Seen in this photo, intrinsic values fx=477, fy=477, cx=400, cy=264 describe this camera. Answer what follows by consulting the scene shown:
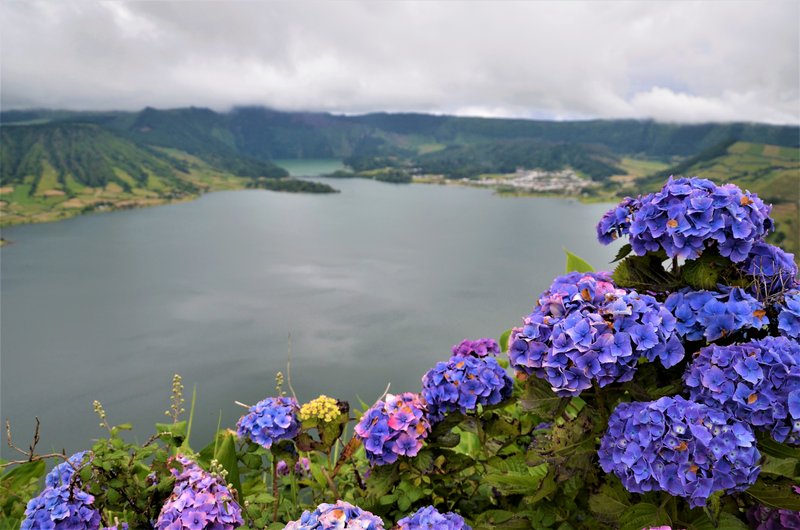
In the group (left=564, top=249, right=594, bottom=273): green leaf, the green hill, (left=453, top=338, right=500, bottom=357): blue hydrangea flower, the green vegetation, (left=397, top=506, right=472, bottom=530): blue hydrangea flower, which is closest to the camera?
(left=397, top=506, right=472, bottom=530): blue hydrangea flower

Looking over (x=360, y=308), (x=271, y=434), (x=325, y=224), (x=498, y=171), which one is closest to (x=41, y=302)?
(x=360, y=308)

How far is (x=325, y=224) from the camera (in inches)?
2349

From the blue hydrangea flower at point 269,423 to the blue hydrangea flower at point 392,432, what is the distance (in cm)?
31

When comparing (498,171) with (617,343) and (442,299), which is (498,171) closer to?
(442,299)

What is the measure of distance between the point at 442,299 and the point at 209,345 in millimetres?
14801

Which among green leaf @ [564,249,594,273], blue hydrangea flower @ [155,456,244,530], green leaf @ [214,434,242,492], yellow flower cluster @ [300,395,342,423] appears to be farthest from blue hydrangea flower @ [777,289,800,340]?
green leaf @ [214,434,242,492]

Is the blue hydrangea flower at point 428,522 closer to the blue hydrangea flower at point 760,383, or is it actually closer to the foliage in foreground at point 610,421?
the foliage in foreground at point 610,421

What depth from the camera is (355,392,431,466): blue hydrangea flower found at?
1808 millimetres

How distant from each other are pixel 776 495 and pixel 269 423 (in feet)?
5.73

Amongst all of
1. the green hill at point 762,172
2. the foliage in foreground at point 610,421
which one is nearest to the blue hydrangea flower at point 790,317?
the foliage in foreground at point 610,421

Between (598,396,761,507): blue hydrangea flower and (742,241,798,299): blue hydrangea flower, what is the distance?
0.52 metres

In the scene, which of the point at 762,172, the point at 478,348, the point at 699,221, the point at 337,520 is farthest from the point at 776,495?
the point at 762,172

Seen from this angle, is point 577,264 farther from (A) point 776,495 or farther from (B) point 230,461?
(B) point 230,461

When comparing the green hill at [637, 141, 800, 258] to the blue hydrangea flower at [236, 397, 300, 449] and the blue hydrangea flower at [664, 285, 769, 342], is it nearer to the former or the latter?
the blue hydrangea flower at [664, 285, 769, 342]
